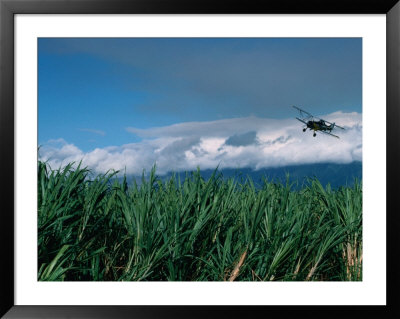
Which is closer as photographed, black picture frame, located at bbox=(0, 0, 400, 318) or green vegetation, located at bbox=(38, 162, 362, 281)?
black picture frame, located at bbox=(0, 0, 400, 318)

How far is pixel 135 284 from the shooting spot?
2408 mm

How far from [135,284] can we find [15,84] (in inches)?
40.8

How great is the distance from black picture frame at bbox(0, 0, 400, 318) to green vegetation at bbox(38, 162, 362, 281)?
0.61 feet

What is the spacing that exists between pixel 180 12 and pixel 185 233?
1021mm

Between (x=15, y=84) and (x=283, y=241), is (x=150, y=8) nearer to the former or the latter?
(x=15, y=84)

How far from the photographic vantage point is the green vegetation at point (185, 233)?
8.46 ft

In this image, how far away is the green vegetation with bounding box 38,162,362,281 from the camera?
2.58 meters

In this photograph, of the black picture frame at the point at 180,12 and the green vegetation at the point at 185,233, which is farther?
the green vegetation at the point at 185,233

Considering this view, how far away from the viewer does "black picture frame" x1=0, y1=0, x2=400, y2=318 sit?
2.34 meters

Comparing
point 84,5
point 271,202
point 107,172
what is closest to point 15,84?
point 84,5

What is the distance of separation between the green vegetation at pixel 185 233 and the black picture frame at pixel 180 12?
0.19m

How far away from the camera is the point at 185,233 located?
260 cm

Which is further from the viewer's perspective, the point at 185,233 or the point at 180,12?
the point at 185,233

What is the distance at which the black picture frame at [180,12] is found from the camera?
2344 mm
